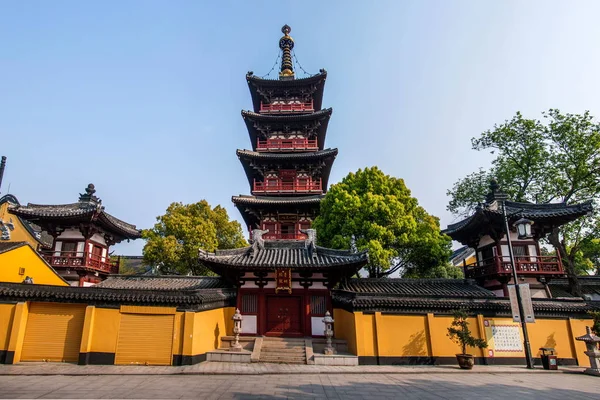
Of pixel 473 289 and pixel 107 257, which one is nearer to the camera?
pixel 473 289

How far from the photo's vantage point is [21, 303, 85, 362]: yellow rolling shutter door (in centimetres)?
1166

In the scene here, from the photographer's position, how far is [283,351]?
42.9 ft

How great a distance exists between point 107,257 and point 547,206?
2727 cm

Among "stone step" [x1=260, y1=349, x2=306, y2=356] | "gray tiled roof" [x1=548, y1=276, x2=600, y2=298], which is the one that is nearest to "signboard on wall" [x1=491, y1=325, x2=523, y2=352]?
"gray tiled roof" [x1=548, y1=276, x2=600, y2=298]

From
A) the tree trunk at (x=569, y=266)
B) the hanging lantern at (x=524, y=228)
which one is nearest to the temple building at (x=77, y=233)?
the hanging lantern at (x=524, y=228)

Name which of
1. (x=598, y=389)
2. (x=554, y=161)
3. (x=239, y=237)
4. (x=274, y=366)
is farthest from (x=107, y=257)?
(x=554, y=161)

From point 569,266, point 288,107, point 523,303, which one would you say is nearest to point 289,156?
point 288,107

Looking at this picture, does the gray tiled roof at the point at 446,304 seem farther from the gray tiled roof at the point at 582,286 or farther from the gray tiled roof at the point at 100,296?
the gray tiled roof at the point at 100,296

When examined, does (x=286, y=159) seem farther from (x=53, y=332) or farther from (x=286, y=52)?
(x=53, y=332)

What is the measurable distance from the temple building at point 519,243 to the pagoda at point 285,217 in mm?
7834

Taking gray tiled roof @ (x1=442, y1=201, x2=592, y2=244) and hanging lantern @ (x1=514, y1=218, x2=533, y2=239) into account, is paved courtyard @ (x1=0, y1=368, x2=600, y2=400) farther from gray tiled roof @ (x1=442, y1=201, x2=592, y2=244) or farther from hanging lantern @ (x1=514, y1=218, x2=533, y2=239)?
gray tiled roof @ (x1=442, y1=201, x2=592, y2=244)

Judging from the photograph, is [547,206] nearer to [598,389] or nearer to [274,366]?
[598,389]

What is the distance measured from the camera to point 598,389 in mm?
9211

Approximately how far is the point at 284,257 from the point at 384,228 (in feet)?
19.9
